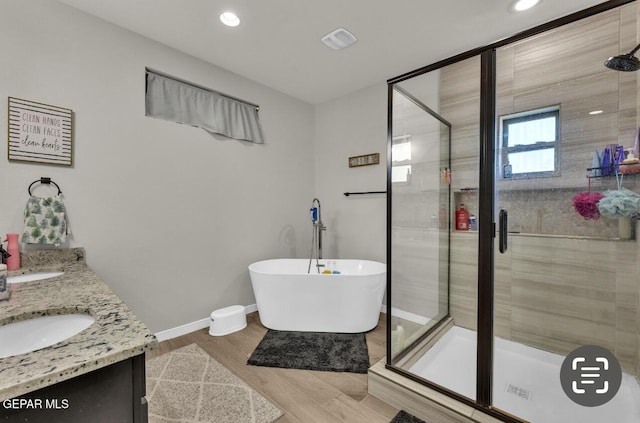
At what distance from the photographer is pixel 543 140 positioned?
1.76 m

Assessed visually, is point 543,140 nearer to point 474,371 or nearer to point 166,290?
point 474,371

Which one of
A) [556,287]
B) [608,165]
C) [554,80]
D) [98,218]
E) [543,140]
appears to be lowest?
[556,287]

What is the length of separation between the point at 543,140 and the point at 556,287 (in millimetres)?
1034

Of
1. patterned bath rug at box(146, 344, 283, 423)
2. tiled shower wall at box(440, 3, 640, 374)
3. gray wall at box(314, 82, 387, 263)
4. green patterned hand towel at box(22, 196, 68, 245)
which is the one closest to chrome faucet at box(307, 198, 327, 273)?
gray wall at box(314, 82, 387, 263)

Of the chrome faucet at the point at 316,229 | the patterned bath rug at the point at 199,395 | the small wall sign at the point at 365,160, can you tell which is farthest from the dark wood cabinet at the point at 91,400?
the small wall sign at the point at 365,160

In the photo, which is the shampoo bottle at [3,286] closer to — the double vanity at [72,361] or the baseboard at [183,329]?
the double vanity at [72,361]

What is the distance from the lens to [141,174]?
2.33 m

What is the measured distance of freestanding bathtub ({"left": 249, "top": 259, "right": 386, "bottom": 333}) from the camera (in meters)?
2.52

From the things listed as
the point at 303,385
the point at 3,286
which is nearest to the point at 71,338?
the point at 3,286

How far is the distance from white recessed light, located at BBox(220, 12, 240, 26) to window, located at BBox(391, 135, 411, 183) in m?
1.53

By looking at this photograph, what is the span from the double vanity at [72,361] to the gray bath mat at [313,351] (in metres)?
1.43

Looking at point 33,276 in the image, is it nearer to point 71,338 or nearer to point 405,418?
point 71,338

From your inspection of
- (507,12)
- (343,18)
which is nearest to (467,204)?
(507,12)

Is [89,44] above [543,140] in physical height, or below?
above
